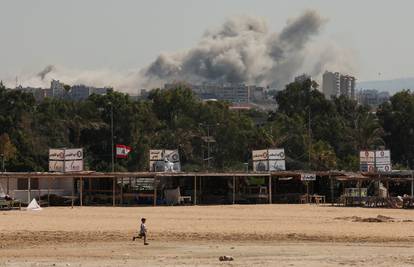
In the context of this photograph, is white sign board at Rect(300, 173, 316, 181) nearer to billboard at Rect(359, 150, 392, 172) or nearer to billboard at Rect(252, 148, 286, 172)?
billboard at Rect(252, 148, 286, 172)

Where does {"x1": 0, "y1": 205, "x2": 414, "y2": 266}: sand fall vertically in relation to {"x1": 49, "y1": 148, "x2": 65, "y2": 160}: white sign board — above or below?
below


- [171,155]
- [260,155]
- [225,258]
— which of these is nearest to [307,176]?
[260,155]

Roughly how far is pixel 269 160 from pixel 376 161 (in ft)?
27.6

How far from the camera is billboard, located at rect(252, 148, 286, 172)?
227 feet

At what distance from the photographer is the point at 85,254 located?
30.2 meters

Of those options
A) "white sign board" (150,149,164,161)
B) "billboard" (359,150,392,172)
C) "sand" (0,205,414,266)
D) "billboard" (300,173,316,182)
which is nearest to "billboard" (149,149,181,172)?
"white sign board" (150,149,164,161)

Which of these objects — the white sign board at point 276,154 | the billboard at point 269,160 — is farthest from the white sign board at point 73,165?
the white sign board at point 276,154

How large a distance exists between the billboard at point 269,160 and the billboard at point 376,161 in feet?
22.2

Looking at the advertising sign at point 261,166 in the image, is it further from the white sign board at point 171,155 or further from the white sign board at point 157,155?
the white sign board at point 157,155

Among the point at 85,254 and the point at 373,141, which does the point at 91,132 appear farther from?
the point at 85,254

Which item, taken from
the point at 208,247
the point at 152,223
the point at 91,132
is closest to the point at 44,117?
the point at 91,132

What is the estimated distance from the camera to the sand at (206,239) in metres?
28.8

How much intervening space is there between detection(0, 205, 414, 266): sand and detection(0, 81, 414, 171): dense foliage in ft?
143

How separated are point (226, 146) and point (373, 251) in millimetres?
73661
